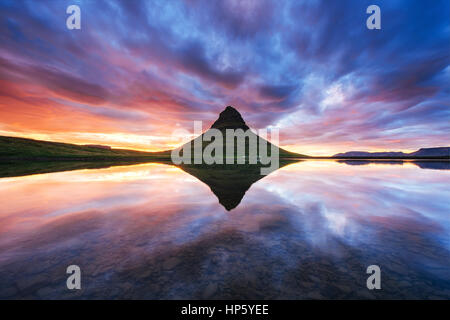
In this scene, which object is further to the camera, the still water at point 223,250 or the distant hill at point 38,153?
the distant hill at point 38,153

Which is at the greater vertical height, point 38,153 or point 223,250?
point 38,153

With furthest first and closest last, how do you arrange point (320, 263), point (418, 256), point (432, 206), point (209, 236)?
1. point (432, 206)
2. point (209, 236)
3. point (418, 256)
4. point (320, 263)

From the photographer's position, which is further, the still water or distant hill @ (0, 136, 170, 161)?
distant hill @ (0, 136, 170, 161)

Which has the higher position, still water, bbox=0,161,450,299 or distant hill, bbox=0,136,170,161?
distant hill, bbox=0,136,170,161

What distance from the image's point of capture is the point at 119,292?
4.56m

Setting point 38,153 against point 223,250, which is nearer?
point 223,250

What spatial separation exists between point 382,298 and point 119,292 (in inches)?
262

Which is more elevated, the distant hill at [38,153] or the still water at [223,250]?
the distant hill at [38,153]

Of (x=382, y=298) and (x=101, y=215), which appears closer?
(x=382, y=298)

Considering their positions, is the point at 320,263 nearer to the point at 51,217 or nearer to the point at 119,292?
the point at 119,292
